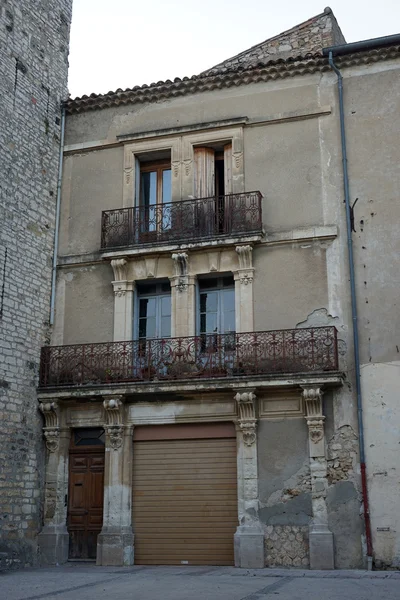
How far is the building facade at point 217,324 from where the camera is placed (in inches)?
530

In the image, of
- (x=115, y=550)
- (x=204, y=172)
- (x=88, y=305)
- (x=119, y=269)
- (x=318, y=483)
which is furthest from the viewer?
(x=204, y=172)

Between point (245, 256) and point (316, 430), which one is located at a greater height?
point (245, 256)

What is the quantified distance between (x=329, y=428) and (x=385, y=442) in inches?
38.9

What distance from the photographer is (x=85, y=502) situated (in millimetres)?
14656

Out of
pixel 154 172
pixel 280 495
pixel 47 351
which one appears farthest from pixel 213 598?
pixel 154 172

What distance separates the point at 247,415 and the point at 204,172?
516 cm

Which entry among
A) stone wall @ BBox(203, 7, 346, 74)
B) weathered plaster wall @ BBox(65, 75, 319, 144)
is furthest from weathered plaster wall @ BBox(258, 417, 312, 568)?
stone wall @ BBox(203, 7, 346, 74)

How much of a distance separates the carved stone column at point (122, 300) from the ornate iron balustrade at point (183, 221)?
0.45 metres

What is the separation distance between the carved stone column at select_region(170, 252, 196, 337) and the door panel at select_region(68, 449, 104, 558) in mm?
2895

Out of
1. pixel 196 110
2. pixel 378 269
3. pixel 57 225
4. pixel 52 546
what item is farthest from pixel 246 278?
pixel 52 546

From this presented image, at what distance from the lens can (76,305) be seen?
1567cm

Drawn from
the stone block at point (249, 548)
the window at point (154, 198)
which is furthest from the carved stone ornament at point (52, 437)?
the window at point (154, 198)

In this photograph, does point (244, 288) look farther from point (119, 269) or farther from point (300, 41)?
point (300, 41)

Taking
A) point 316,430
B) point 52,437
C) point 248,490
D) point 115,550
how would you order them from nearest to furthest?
point 316,430
point 248,490
point 115,550
point 52,437
